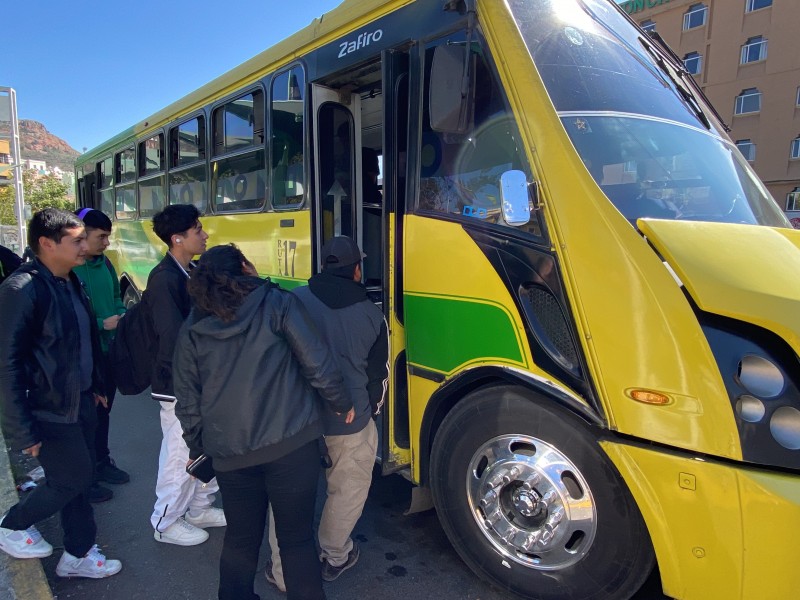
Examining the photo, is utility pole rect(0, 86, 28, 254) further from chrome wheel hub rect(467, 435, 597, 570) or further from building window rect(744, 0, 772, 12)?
building window rect(744, 0, 772, 12)

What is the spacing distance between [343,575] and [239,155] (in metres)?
3.35

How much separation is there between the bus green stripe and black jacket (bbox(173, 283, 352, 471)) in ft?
2.13

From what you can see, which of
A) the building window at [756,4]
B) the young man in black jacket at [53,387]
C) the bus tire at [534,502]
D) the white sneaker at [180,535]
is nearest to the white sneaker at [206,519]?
the white sneaker at [180,535]

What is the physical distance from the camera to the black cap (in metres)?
2.56

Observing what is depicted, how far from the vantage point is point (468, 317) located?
2.57 metres

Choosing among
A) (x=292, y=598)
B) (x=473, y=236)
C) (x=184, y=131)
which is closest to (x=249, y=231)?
(x=184, y=131)

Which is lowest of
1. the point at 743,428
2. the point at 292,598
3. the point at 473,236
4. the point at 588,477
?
the point at 292,598

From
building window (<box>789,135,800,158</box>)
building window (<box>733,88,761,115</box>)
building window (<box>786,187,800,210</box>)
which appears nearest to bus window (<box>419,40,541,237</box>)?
building window (<box>786,187,800,210</box>)

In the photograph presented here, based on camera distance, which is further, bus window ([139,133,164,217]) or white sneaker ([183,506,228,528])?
bus window ([139,133,164,217])

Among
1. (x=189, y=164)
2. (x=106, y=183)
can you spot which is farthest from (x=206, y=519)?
(x=106, y=183)

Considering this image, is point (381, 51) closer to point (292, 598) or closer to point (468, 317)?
point (468, 317)

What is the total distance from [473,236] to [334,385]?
95 cm

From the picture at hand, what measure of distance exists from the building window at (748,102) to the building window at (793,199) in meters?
4.85

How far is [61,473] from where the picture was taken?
2.58 metres
